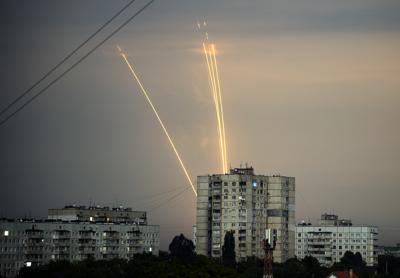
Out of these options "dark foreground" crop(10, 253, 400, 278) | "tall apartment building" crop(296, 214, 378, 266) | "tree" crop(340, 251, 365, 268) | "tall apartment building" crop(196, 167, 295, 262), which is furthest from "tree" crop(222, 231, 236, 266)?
"tall apartment building" crop(296, 214, 378, 266)

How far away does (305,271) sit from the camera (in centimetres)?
8750

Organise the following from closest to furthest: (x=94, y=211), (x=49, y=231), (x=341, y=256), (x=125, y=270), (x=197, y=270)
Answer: (x=197, y=270), (x=125, y=270), (x=49, y=231), (x=94, y=211), (x=341, y=256)

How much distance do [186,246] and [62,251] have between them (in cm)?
1026

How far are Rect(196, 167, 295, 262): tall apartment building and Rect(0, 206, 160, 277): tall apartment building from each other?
5112 millimetres

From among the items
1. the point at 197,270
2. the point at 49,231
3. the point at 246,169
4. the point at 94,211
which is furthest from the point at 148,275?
the point at 94,211

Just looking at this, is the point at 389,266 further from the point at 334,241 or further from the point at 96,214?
the point at 96,214

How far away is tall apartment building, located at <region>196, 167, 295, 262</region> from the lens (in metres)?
98.7

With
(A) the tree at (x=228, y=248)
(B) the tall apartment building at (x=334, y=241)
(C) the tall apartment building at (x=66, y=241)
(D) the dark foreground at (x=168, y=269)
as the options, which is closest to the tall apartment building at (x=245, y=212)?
(A) the tree at (x=228, y=248)

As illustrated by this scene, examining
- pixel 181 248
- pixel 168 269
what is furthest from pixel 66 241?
pixel 168 269

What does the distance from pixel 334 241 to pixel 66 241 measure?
43.1 meters

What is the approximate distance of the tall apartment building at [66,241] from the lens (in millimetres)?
84500

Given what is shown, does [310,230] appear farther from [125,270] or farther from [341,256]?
[125,270]

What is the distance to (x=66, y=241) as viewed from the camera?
298 ft

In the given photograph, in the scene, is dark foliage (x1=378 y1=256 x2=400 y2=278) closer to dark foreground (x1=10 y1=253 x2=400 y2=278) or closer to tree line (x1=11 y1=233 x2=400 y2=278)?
tree line (x1=11 y1=233 x2=400 y2=278)
